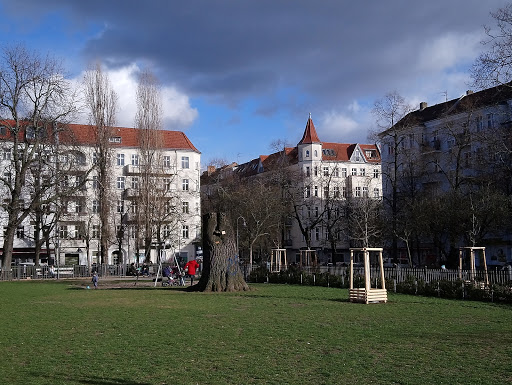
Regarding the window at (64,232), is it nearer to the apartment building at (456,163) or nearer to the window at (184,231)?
the window at (184,231)

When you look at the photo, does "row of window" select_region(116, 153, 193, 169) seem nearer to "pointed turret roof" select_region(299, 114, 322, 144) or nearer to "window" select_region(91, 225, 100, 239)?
"window" select_region(91, 225, 100, 239)

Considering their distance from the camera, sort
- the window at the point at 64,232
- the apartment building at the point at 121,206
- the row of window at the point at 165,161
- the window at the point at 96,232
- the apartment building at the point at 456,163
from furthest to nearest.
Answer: the row of window at the point at 165,161, the window at the point at 64,232, the window at the point at 96,232, the apartment building at the point at 121,206, the apartment building at the point at 456,163

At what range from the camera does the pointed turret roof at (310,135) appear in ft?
287

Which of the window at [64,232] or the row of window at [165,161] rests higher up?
the row of window at [165,161]

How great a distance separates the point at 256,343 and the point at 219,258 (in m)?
16.9

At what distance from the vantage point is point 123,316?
64.5 feet

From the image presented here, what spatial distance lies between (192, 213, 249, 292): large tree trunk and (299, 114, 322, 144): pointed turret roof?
5782 cm

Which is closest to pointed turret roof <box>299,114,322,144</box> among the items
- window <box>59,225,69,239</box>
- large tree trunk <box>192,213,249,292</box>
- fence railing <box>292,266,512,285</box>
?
window <box>59,225,69,239</box>

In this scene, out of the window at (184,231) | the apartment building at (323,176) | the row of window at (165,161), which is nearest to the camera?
the window at (184,231)

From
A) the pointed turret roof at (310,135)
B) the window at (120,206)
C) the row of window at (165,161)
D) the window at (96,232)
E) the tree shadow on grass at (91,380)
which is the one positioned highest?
the pointed turret roof at (310,135)

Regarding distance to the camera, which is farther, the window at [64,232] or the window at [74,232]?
the window at [74,232]

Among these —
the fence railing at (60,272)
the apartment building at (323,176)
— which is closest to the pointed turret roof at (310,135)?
the apartment building at (323,176)

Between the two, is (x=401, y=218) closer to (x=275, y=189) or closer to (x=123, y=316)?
(x=275, y=189)

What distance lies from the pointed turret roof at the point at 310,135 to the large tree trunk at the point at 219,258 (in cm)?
5782
